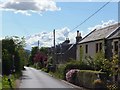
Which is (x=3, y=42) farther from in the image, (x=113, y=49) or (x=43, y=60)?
(x=43, y=60)

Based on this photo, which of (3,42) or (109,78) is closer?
(109,78)

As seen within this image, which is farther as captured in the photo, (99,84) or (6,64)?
→ (6,64)

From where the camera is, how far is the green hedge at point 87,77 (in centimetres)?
2747

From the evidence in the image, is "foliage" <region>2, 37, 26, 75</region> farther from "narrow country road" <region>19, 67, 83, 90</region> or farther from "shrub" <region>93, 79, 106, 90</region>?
"shrub" <region>93, 79, 106, 90</region>

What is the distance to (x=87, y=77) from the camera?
30.1 m

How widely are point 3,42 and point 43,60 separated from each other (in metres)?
54.2

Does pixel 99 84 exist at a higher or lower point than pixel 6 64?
lower

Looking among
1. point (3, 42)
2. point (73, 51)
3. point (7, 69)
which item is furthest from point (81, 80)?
point (73, 51)

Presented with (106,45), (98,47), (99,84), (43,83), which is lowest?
(43,83)

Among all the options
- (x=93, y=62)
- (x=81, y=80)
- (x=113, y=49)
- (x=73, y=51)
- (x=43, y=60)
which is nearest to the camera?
(x=81, y=80)

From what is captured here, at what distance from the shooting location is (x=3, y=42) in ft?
159

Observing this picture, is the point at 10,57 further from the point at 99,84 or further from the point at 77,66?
the point at 99,84

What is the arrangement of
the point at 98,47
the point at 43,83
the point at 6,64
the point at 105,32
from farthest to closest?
the point at 105,32 < the point at 6,64 < the point at 98,47 < the point at 43,83

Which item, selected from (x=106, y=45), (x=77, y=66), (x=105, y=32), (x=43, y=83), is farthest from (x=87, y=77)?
(x=105, y=32)
